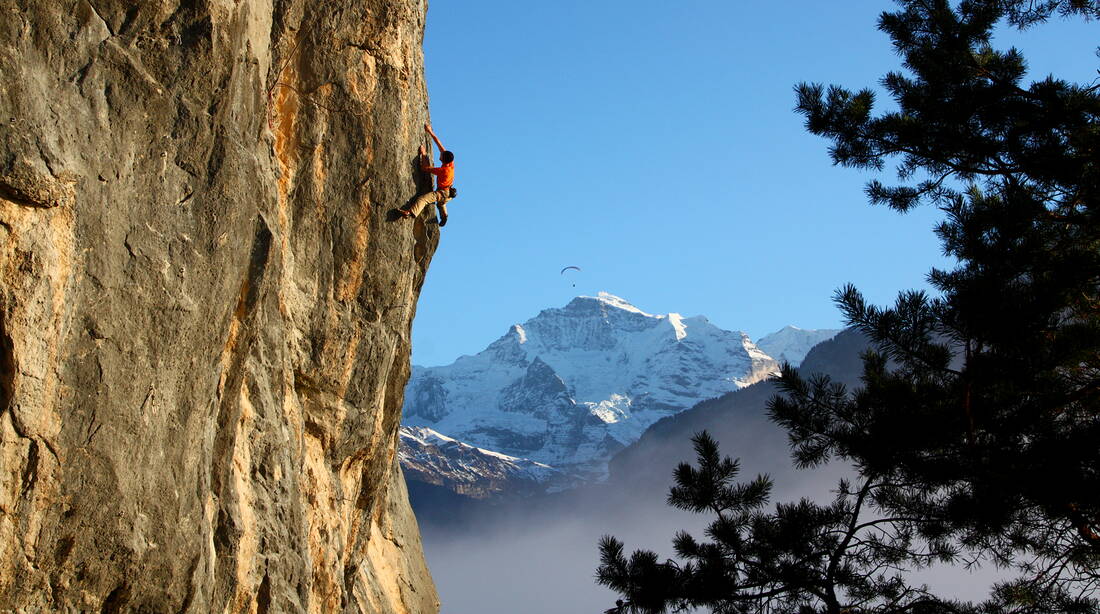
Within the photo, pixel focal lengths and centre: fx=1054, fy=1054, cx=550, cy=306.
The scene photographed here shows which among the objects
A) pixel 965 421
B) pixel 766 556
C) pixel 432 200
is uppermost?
pixel 432 200

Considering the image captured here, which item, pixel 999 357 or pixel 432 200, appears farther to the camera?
pixel 432 200

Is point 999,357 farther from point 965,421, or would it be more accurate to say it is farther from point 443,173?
point 443,173

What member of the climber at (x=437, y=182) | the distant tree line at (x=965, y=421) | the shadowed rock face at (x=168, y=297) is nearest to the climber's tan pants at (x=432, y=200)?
the climber at (x=437, y=182)

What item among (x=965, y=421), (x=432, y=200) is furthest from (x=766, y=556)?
(x=432, y=200)

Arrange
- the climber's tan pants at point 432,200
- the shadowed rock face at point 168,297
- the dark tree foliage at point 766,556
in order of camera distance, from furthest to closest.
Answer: the climber's tan pants at point 432,200 < the dark tree foliage at point 766,556 < the shadowed rock face at point 168,297

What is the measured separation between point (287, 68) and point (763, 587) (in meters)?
10.3

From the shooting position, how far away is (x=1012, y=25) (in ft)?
45.5

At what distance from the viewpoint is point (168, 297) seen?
1141 centimetres

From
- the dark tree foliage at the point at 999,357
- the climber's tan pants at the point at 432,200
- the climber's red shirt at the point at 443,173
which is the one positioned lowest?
the dark tree foliage at the point at 999,357

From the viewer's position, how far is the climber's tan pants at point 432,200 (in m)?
18.3

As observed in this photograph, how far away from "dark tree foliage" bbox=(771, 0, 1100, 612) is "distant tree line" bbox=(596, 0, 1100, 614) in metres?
0.02

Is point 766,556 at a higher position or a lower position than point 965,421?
lower

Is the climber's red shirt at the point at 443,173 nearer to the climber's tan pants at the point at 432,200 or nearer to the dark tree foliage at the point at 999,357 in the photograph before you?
the climber's tan pants at the point at 432,200

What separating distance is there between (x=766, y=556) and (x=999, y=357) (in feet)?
11.0
